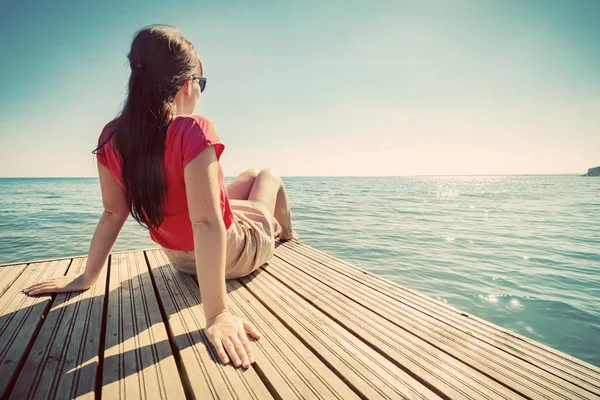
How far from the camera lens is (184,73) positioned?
1.43m

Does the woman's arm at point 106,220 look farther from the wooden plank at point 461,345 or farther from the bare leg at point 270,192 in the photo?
the wooden plank at point 461,345

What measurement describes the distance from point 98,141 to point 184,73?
66 cm

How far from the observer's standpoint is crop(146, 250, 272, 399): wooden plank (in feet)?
3.35

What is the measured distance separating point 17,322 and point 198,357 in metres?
1.10

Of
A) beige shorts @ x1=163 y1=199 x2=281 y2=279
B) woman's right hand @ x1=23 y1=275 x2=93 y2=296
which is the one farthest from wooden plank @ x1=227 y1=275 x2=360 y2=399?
woman's right hand @ x1=23 y1=275 x2=93 y2=296

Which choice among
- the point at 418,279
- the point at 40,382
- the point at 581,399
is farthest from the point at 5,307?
the point at 418,279

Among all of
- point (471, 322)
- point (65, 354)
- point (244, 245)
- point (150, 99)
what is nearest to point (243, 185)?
point (244, 245)

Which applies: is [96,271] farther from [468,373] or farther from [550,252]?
[550,252]

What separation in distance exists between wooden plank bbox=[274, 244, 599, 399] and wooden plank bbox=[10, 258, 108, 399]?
130 cm

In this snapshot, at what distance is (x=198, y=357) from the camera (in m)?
1.19

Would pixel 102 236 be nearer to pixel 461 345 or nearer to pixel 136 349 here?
pixel 136 349

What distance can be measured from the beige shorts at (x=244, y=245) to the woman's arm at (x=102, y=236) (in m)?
0.40

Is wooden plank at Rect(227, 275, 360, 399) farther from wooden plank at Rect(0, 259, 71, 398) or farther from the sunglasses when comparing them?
the sunglasses

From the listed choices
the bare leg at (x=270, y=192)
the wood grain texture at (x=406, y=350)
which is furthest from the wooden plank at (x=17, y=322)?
the bare leg at (x=270, y=192)
